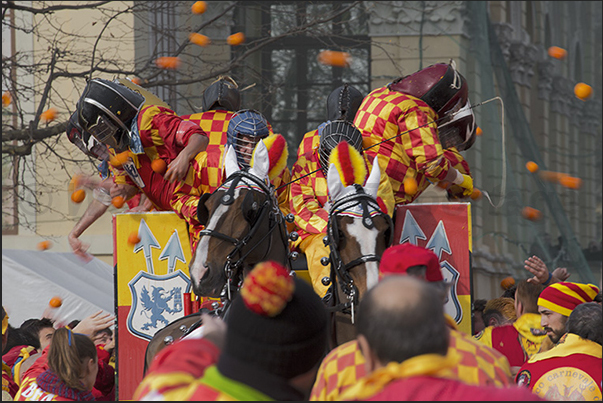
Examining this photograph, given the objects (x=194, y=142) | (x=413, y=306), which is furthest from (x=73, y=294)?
(x=413, y=306)

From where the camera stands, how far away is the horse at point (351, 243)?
181 inches

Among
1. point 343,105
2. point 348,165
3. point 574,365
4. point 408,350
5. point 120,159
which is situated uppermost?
point 343,105

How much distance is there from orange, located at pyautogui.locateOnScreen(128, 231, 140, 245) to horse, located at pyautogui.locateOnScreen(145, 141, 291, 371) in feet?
3.86

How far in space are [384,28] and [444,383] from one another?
13601 millimetres

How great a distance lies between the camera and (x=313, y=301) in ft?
9.38

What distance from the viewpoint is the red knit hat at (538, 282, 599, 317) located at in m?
4.90

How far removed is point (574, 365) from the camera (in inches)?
166

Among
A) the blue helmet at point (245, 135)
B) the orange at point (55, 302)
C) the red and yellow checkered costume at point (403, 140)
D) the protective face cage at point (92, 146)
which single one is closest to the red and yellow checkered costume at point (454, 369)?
the blue helmet at point (245, 135)

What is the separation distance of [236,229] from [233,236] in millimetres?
42

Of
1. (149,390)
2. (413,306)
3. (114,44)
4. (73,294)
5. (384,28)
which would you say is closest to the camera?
(413,306)

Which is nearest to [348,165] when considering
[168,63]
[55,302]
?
[55,302]

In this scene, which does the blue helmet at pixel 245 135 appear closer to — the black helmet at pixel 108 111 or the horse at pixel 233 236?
the horse at pixel 233 236

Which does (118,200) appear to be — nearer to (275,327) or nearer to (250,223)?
(250,223)

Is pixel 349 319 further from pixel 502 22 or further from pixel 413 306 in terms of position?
pixel 502 22
